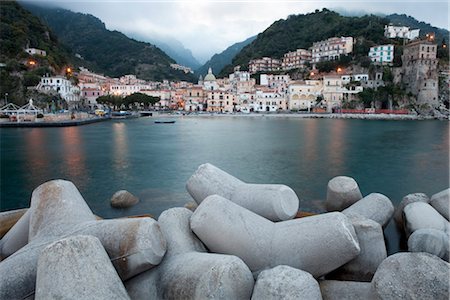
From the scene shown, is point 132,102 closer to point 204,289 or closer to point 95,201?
point 95,201

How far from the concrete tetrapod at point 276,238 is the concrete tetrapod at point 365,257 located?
708 millimetres

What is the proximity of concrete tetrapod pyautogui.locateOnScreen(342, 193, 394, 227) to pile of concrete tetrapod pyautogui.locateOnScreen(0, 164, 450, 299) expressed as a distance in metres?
1.00

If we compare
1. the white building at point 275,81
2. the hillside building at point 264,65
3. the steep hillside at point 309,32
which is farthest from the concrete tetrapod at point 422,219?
the hillside building at point 264,65

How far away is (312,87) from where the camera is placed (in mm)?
98125

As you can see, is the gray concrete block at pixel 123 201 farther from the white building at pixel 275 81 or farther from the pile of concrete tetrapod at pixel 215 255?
the white building at pixel 275 81

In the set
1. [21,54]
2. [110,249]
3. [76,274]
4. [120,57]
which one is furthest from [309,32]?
[76,274]

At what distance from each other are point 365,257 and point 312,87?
97.1m

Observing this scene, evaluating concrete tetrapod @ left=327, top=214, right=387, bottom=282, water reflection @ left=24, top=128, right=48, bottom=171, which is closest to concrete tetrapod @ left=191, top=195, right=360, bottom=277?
concrete tetrapod @ left=327, top=214, right=387, bottom=282

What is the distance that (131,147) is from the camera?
111 ft

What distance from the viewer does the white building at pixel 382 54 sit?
330 ft

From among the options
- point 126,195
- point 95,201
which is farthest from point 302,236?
point 95,201

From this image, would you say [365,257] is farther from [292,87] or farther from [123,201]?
[292,87]

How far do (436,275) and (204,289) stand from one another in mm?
2467

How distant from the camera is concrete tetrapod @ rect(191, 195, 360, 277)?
4.82 m
